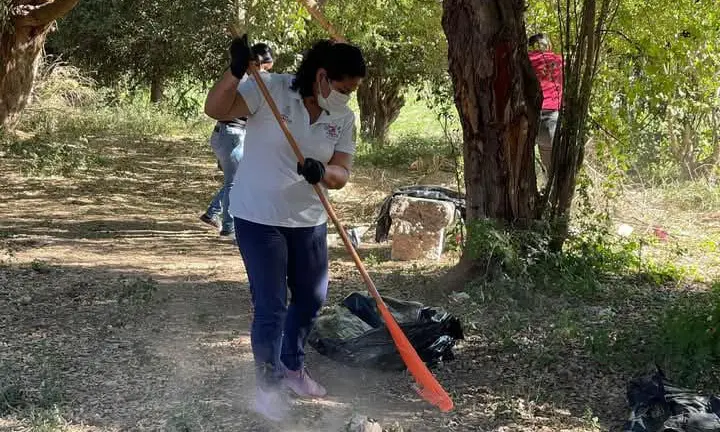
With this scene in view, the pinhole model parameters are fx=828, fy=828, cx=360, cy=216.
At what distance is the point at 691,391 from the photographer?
3.53 m

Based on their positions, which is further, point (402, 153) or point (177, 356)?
point (402, 153)

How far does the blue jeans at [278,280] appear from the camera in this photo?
3391 mm

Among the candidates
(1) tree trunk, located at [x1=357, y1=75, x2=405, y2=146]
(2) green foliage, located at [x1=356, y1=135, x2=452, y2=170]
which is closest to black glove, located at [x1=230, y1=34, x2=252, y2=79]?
(2) green foliage, located at [x1=356, y1=135, x2=452, y2=170]

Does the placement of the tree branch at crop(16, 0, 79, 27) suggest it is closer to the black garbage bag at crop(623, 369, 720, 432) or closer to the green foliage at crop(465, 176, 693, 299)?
the green foliage at crop(465, 176, 693, 299)

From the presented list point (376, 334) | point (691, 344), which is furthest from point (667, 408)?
point (376, 334)

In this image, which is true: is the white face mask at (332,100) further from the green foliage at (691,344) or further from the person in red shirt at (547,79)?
the person in red shirt at (547,79)

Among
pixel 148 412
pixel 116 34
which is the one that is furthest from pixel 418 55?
pixel 148 412

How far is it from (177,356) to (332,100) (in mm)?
1764

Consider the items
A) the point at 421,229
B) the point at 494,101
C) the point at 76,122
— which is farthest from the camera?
the point at 76,122

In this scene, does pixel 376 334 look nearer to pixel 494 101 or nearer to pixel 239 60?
pixel 239 60

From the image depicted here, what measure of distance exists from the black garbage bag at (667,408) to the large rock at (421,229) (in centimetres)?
314

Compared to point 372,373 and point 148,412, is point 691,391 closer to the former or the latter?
point 372,373

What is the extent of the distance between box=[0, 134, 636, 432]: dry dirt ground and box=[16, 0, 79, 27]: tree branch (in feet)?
10.3

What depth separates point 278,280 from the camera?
3426 mm
